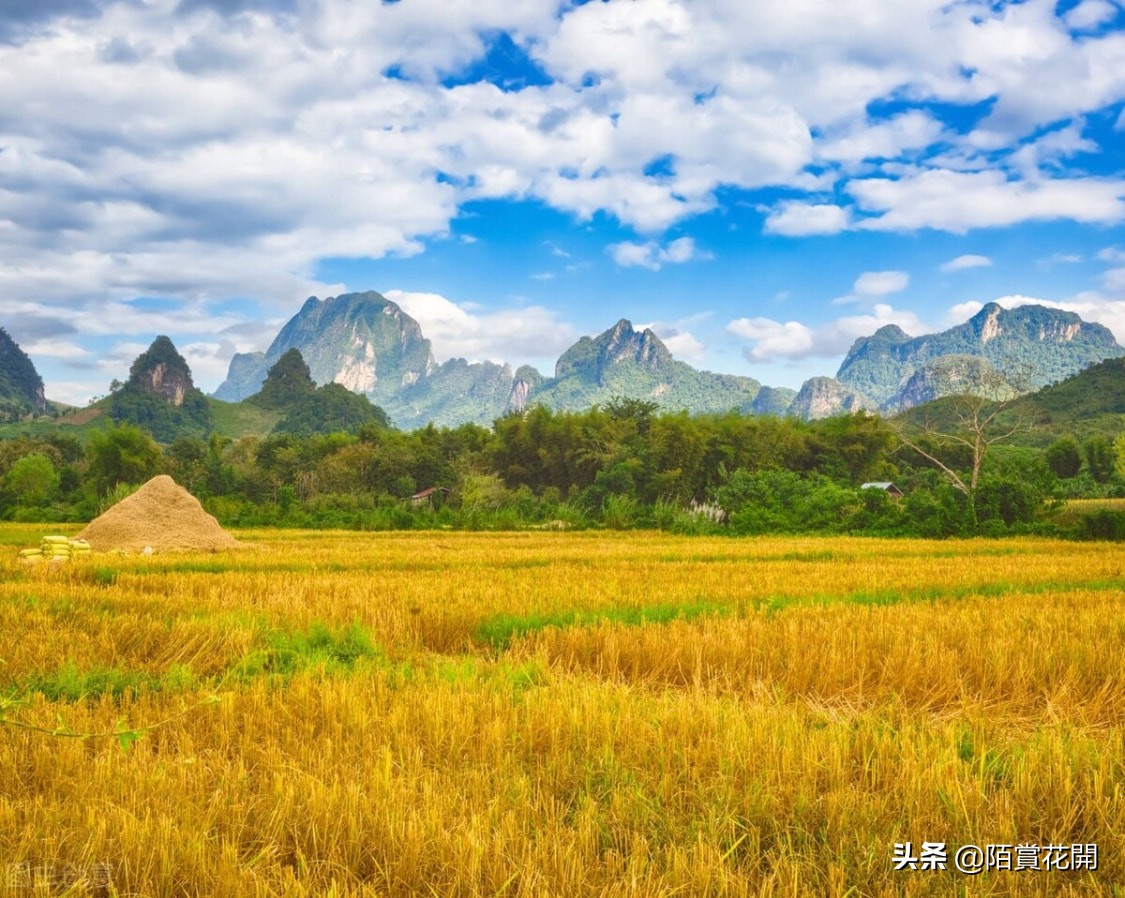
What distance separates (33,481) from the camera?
46281 mm

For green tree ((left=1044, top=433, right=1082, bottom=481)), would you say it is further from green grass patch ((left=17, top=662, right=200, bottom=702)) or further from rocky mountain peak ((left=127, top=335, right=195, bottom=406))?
rocky mountain peak ((left=127, top=335, right=195, bottom=406))

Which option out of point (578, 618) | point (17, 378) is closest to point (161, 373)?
point (17, 378)

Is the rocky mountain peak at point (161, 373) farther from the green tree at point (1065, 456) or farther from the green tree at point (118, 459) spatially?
the green tree at point (1065, 456)

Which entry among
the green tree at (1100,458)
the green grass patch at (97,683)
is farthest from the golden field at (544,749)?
the green tree at (1100,458)

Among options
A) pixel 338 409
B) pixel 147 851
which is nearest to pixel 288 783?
pixel 147 851

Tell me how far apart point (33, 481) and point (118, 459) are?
5688mm

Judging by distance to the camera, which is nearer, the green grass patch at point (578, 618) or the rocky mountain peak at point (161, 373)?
the green grass patch at point (578, 618)

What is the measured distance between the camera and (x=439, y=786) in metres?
2.54

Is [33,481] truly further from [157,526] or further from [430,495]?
[157,526]

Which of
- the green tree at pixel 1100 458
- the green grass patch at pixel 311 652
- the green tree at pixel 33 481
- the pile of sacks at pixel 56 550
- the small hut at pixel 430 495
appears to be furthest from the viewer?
the green tree at pixel 1100 458

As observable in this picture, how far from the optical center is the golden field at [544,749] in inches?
79.0

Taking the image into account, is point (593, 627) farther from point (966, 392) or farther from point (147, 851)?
point (966, 392)

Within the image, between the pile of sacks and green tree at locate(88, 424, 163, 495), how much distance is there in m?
37.2

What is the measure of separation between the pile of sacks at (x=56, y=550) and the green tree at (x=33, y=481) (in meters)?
32.0
